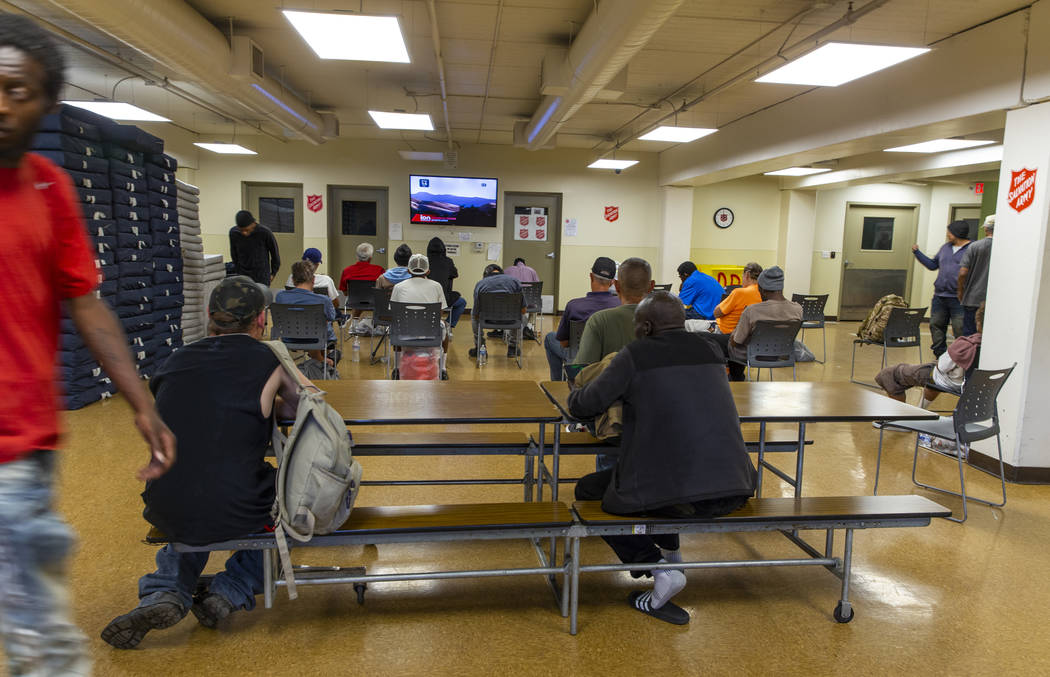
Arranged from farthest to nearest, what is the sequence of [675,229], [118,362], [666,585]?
[675,229], [666,585], [118,362]

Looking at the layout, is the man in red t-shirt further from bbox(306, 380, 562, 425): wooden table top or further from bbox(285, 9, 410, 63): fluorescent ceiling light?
bbox(285, 9, 410, 63): fluorescent ceiling light

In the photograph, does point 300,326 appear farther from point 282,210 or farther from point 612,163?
point 282,210

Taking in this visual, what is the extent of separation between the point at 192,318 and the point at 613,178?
779 centimetres

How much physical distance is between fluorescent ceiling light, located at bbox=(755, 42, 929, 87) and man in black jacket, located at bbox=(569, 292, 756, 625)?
123 inches

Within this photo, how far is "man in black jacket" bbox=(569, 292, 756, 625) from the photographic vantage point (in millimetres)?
2254

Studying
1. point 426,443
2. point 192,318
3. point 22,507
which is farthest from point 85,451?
point 22,507

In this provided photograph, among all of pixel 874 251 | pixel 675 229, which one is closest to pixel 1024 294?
pixel 675 229

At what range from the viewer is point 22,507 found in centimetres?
110

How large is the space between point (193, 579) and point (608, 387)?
1.49m

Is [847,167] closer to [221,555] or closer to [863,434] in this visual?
[863,434]

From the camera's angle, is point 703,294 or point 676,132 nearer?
point 703,294

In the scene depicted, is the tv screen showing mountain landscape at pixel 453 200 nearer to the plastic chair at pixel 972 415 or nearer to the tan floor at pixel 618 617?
the tan floor at pixel 618 617

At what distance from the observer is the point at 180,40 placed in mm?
5113

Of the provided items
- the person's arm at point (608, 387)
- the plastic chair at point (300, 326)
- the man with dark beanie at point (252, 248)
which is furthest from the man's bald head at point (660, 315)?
the man with dark beanie at point (252, 248)
